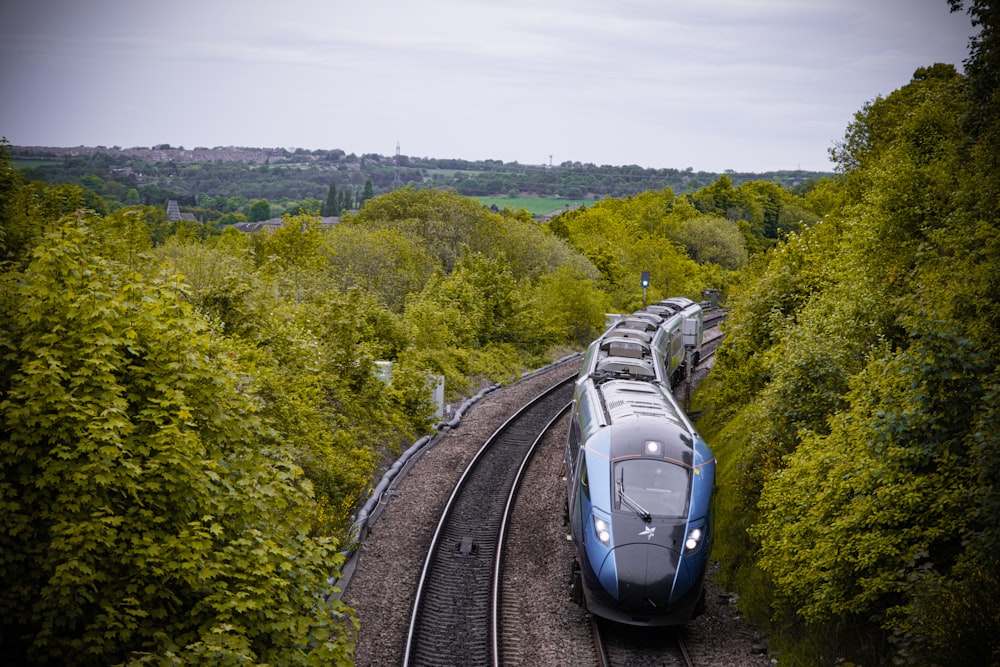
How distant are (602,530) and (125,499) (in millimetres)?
7362

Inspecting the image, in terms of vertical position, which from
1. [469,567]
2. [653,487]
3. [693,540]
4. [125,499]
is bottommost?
[469,567]

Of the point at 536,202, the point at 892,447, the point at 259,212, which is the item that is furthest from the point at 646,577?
the point at 536,202

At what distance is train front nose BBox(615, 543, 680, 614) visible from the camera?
1138cm

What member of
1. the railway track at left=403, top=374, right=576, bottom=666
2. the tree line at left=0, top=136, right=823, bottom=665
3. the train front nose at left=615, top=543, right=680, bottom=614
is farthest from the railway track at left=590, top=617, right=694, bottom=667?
the tree line at left=0, top=136, right=823, bottom=665

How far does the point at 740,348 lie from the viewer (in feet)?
72.0

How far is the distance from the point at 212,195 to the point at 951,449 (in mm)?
143447

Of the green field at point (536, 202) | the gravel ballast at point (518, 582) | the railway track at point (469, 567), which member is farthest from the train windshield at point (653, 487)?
the green field at point (536, 202)

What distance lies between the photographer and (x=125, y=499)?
771cm

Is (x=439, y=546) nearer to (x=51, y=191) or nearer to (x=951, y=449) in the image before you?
(x=951, y=449)

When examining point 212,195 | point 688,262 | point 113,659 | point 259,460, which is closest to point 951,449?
point 259,460

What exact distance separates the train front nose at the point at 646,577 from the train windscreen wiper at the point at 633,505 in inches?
18.0

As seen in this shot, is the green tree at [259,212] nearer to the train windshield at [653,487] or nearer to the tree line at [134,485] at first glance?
the tree line at [134,485]

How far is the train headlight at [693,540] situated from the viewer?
38.2 feet

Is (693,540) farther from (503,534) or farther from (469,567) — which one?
(503,534)
